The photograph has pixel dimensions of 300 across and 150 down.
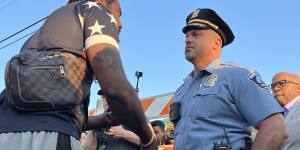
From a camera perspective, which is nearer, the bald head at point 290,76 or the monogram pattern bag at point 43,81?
the monogram pattern bag at point 43,81

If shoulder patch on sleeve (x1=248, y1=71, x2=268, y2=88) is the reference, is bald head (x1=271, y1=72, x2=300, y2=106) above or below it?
below

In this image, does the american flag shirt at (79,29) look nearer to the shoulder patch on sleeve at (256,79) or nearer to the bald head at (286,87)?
the shoulder patch on sleeve at (256,79)

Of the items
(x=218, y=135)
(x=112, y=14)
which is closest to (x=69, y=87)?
(x=112, y=14)

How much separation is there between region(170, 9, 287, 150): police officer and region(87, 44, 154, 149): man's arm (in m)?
1.05

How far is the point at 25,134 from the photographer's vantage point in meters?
1.78

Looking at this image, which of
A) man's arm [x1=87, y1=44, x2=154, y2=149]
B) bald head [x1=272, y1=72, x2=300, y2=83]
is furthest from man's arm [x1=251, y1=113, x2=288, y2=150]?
bald head [x1=272, y1=72, x2=300, y2=83]

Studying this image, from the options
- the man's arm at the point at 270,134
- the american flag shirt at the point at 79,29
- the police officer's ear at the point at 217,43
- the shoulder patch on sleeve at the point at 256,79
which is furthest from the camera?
the police officer's ear at the point at 217,43

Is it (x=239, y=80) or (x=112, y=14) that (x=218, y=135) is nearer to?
(x=239, y=80)

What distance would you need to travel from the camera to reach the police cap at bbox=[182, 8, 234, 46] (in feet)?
11.2

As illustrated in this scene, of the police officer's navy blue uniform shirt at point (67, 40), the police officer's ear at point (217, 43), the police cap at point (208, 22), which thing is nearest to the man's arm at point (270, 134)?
the police officer's ear at point (217, 43)

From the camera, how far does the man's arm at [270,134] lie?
269 cm

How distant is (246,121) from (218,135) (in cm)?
22

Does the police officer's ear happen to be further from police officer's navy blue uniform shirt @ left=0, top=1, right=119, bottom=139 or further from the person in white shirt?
the person in white shirt

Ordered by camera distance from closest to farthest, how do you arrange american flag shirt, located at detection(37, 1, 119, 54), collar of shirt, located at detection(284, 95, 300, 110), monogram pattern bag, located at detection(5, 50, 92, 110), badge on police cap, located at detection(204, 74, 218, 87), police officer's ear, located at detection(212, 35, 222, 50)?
monogram pattern bag, located at detection(5, 50, 92, 110) < american flag shirt, located at detection(37, 1, 119, 54) < badge on police cap, located at detection(204, 74, 218, 87) < police officer's ear, located at detection(212, 35, 222, 50) < collar of shirt, located at detection(284, 95, 300, 110)
